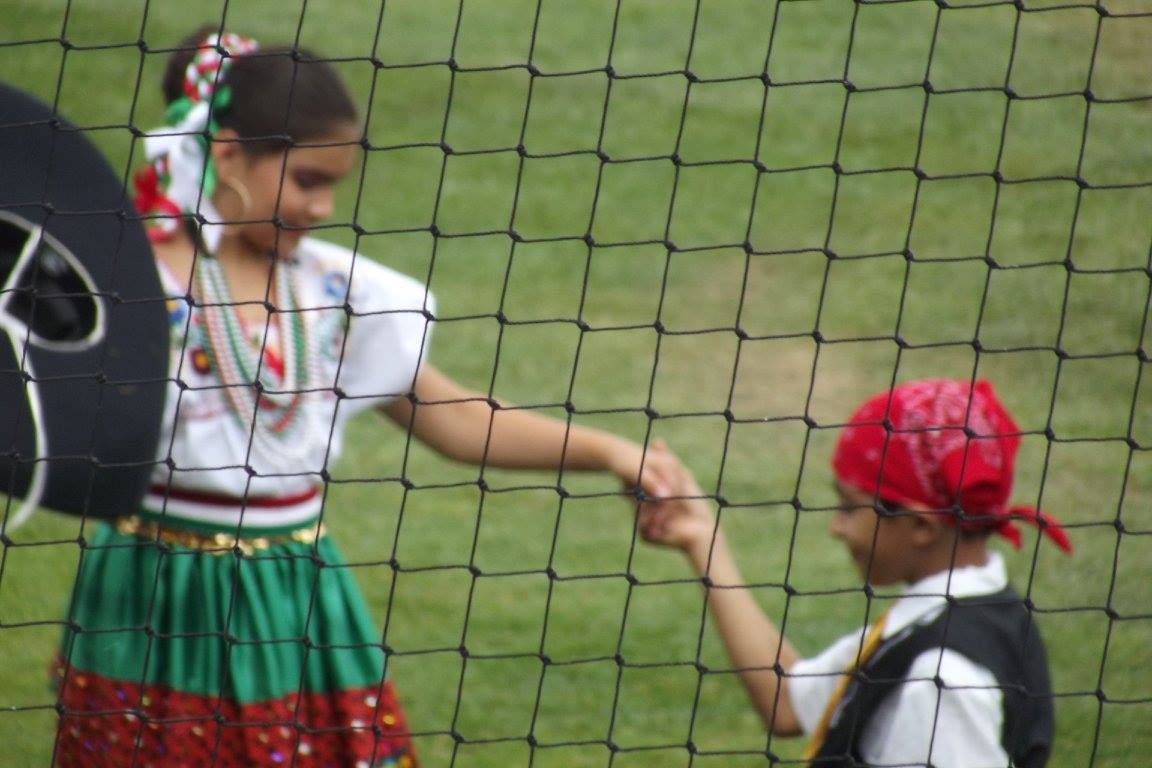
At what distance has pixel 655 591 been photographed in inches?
160

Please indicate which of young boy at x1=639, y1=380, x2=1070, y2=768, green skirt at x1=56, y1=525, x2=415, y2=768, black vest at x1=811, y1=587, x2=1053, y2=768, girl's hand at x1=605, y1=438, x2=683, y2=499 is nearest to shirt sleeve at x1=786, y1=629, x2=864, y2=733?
young boy at x1=639, y1=380, x2=1070, y2=768

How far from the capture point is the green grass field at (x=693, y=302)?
3.38 meters

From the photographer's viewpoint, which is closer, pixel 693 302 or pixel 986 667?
pixel 986 667

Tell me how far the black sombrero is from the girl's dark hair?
0.70 ft

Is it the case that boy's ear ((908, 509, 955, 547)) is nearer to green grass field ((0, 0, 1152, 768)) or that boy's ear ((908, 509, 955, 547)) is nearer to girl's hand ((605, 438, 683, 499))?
green grass field ((0, 0, 1152, 768))

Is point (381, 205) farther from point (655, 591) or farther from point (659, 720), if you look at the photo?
point (659, 720)

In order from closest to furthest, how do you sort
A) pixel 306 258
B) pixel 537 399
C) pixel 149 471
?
pixel 149 471 → pixel 306 258 → pixel 537 399

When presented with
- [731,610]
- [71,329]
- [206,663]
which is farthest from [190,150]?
[731,610]

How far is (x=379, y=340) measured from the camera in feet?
8.17

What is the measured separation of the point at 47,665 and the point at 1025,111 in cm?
450

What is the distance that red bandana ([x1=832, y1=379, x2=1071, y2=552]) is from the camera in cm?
225

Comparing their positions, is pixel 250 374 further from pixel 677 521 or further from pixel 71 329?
pixel 677 521

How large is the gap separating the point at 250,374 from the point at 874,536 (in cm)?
83

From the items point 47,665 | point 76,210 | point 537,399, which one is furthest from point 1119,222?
point 76,210
